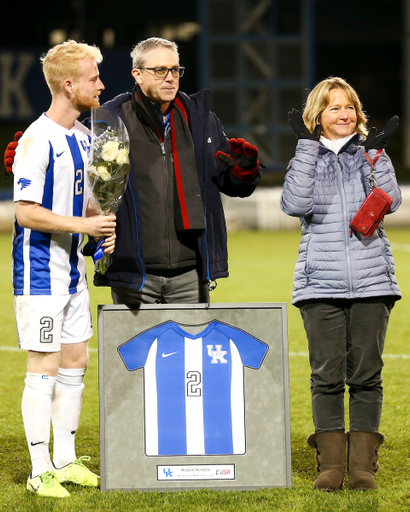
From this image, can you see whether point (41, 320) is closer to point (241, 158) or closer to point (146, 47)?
point (241, 158)

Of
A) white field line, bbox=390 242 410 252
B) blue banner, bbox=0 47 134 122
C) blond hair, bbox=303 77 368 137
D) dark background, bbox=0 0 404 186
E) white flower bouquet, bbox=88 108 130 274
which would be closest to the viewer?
white flower bouquet, bbox=88 108 130 274

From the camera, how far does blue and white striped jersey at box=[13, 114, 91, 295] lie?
309 cm

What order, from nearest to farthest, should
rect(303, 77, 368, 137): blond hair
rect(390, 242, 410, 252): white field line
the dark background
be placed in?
1. rect(303, 77, 368, 137): blond hair
2. rect(390, 242, 410, 252): white field line
3. the dark background

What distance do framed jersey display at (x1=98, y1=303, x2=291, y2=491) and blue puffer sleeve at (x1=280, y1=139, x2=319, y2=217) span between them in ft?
1.36

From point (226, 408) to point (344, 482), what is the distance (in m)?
0.61

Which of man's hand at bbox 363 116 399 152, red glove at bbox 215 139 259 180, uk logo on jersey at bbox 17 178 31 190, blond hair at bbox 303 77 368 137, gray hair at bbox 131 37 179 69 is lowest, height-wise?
uk logo on jersey at bbox 17 178 31 190

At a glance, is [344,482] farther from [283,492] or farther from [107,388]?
[107,388]

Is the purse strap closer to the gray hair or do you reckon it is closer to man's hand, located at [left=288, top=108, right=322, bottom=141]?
man's hand, located at [left=288, top=108, right=322, bottom=141]

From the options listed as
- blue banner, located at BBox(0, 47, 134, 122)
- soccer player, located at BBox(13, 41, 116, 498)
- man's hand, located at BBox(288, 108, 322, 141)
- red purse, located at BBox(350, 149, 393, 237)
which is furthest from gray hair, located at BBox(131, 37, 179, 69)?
blue banner, located at BBox(0, 47, 134, 122)

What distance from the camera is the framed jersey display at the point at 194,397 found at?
3248 mm

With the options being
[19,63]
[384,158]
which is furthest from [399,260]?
[19,63]

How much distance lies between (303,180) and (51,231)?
3.38ft

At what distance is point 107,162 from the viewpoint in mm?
3074

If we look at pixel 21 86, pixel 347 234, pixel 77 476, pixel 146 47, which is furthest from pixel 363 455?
pixel 21 86
